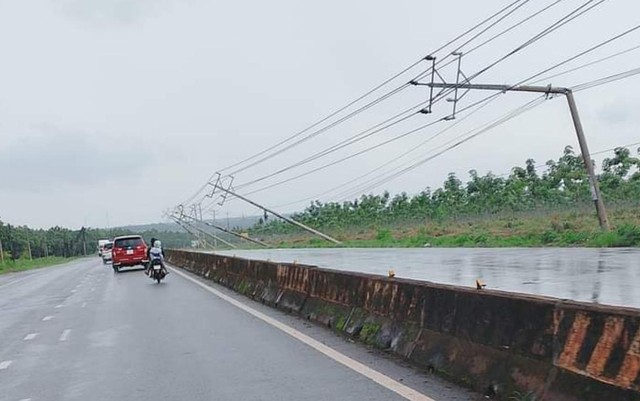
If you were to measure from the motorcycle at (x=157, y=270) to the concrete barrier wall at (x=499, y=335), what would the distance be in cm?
1644

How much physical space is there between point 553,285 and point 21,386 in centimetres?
1082

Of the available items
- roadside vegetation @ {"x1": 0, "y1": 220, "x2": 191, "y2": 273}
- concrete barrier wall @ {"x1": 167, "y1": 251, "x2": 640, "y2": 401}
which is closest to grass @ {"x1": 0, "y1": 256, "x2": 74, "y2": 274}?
roadside vegetation @ {"x1": 0, "y1": 220, "x2": 191, "y2": 273}

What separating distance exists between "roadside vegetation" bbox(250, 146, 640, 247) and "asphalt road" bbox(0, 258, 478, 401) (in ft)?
67.8

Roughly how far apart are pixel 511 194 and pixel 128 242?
42.5 metres

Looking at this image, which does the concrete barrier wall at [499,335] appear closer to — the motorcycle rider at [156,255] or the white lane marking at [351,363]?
the white lane marking at [351,363]

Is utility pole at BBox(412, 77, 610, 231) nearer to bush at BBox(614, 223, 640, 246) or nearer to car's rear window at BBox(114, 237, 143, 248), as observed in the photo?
bush at BBox(614, 223, 640, 246)

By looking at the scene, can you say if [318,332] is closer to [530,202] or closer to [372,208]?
[530,202]

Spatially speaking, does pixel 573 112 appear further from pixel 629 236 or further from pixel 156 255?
pixel 156 255

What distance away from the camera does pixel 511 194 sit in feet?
240

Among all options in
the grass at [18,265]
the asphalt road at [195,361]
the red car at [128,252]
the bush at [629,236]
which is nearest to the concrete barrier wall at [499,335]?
the asphalt road at [195,361]

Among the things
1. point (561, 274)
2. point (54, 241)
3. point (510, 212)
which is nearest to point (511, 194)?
point (510, 212)

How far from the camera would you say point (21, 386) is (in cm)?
870

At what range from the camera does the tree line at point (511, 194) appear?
58188 mm

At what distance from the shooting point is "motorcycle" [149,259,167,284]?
27.7 meters
